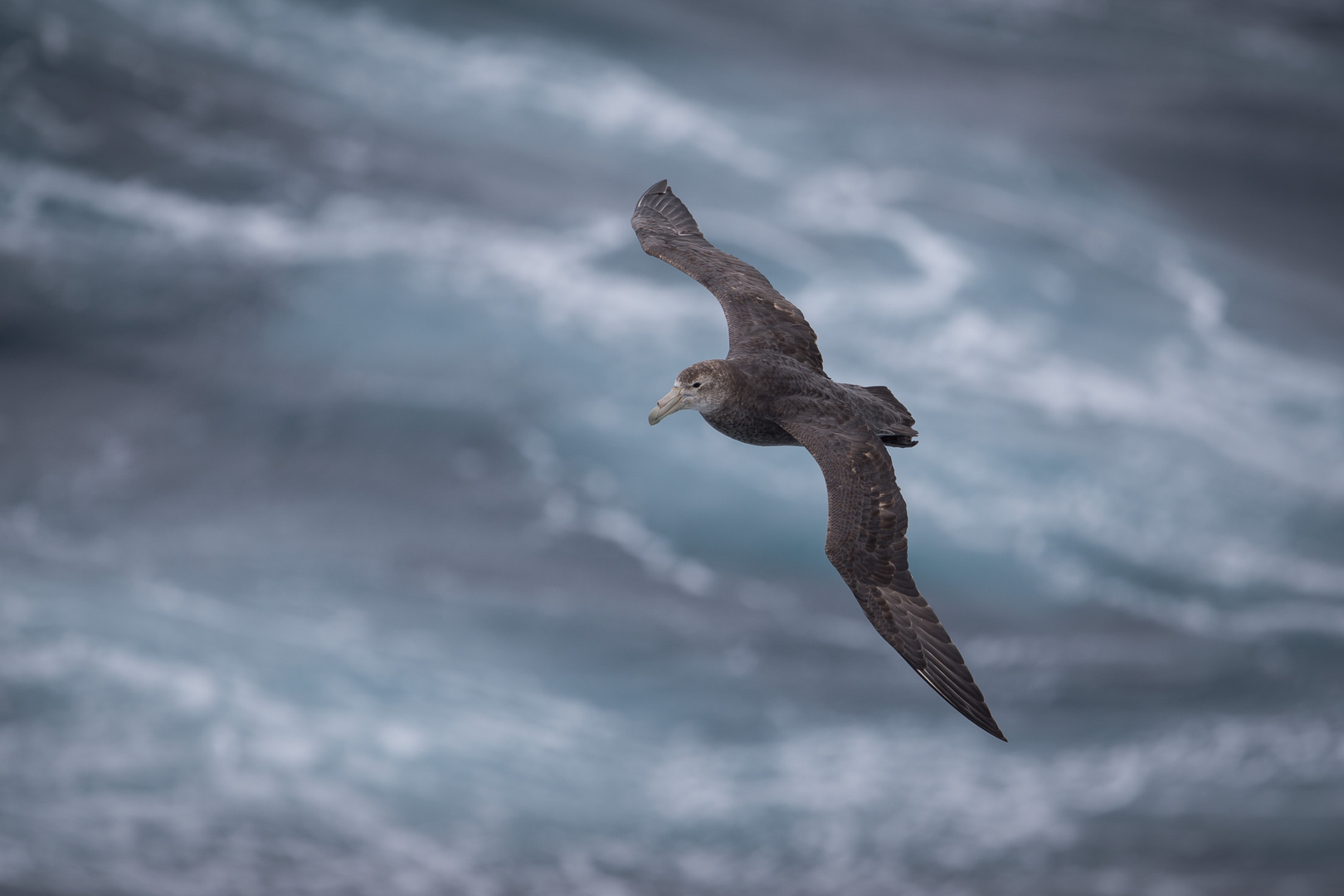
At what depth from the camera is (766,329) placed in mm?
19266

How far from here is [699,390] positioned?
17.1m

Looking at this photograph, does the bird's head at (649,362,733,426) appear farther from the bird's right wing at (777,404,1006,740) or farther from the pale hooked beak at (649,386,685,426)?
the bird's right wing at (777,404,1006,740)

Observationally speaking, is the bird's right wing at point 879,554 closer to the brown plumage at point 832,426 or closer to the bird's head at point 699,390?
the brown plumage at point 832,426

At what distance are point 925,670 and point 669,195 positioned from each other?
1210 centimetres

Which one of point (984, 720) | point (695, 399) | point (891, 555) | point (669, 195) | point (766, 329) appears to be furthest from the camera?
point (669, 195)

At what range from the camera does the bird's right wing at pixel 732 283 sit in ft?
62.8

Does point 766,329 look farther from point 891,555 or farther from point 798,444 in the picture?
point 891,555

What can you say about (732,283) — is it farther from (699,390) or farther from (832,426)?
(832,426)

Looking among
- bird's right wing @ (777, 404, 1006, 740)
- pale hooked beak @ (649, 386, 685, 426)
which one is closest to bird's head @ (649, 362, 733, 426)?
pale hooked beak @ (649, 386, 685, 426)

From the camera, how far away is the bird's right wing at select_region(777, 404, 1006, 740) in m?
14.9

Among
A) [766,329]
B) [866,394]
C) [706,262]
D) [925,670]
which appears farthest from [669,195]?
[925,670]

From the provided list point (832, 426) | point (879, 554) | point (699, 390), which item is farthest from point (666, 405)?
point (879, 554)

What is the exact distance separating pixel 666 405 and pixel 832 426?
94.0 inches

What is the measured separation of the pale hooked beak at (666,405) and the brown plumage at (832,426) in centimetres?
2
